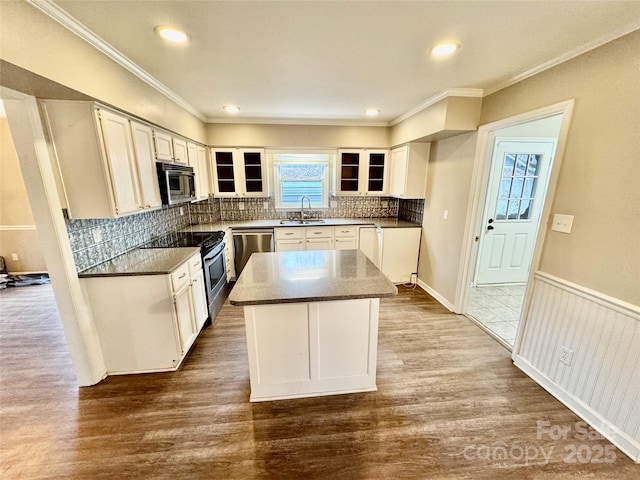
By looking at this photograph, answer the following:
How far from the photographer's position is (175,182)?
8.99 ft

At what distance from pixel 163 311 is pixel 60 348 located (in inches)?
54.5

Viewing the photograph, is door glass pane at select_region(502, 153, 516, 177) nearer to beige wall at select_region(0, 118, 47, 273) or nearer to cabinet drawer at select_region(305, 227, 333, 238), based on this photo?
cabinet drawer at select_region(305, 227, 333, 238)

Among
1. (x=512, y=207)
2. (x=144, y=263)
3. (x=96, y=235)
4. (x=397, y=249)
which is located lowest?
(x=397, y=249)

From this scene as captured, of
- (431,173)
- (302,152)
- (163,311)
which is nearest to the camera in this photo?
(163,311)

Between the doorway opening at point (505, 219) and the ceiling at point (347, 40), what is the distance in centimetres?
88

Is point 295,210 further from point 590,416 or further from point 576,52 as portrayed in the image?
point 590,416

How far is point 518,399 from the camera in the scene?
188 centimetres

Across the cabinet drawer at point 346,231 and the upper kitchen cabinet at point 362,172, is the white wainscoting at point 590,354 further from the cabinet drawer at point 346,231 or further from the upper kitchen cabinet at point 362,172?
the upper kitchen cabinet at point 362,172

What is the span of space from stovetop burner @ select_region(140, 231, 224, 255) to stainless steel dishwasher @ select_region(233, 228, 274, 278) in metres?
0.61

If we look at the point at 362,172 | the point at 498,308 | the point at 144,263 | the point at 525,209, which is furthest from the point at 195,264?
the point at 525,209

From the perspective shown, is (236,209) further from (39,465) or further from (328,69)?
(39,465)

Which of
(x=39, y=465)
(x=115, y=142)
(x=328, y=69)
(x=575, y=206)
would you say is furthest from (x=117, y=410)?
(x=575, y=206)

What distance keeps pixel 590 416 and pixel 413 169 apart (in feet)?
9.75

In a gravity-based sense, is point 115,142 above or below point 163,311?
above
